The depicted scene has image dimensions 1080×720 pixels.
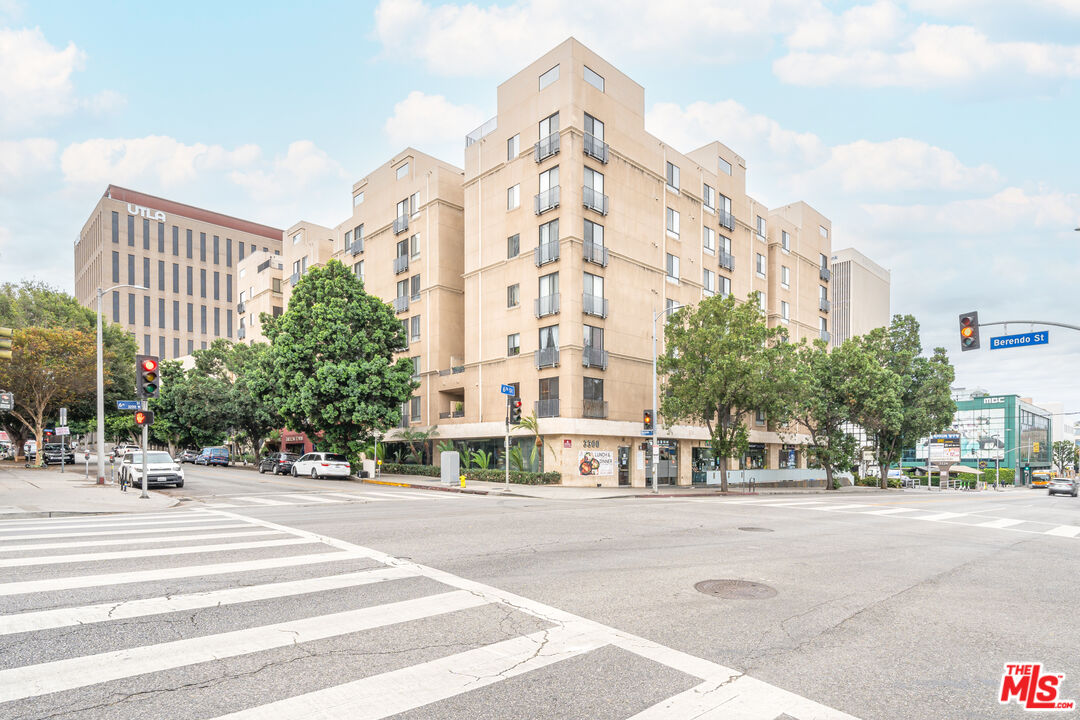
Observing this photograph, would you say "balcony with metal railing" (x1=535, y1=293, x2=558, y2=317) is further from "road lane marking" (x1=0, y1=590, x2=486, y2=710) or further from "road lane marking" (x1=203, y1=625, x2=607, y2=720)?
"road lane marking" (x1=203, y1=625, x2=607, y2=720)

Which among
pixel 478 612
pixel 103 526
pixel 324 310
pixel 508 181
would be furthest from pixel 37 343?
pixel 478 612

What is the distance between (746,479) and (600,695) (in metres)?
43.2

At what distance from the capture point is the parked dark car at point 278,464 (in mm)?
41094

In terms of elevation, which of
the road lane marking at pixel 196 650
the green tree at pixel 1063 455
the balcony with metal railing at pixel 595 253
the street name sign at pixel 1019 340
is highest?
the balcony with metal railing at pixel 595 253

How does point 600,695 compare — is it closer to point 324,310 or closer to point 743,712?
point 743,712

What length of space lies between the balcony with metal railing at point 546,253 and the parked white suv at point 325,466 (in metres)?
15.3

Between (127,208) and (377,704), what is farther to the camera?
(127,208)

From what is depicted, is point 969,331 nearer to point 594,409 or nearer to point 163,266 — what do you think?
point 594,409

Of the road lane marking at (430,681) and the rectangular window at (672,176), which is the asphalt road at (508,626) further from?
the rectangular window at (672,176)

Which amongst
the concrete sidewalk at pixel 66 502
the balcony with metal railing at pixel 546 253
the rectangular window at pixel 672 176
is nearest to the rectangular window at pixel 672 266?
the rectangular window at pixel 672 176

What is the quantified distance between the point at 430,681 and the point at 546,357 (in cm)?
3032

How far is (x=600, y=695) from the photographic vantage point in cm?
436

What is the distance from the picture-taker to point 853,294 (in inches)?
4375

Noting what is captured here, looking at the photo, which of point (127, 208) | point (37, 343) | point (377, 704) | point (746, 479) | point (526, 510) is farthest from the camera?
point (127, 208)
